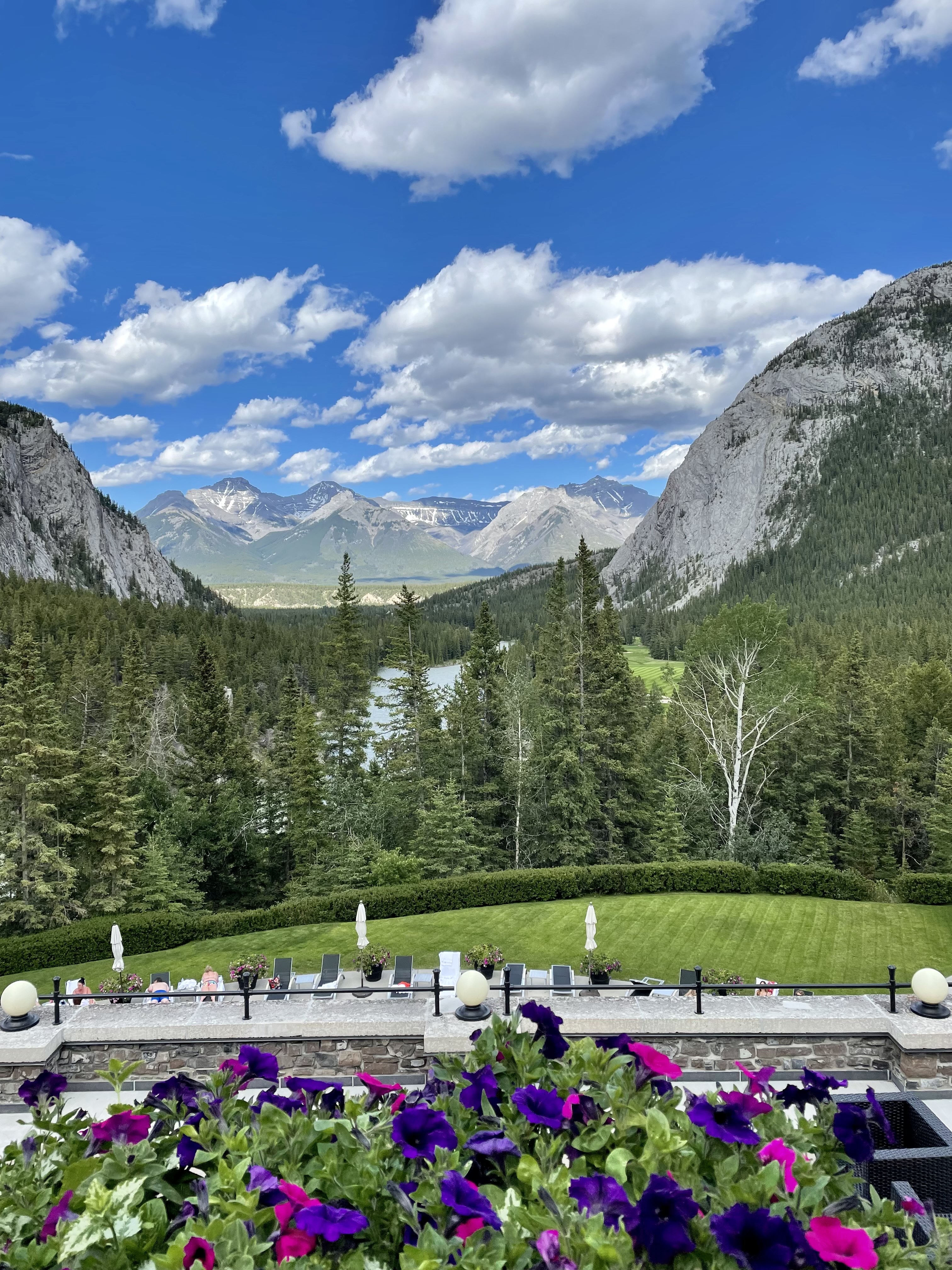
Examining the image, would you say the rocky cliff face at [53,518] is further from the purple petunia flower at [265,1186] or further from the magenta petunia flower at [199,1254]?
the magenta petunia flower at [199,1254]

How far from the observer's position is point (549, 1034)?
13.4 ft

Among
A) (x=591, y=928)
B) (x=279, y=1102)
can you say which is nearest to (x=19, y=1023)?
(x=279, y=1102)

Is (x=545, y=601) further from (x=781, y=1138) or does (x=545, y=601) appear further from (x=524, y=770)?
(x=781, y=1138)

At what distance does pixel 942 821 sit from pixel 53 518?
139m

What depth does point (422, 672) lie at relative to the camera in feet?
115

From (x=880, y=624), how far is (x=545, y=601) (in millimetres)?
76696

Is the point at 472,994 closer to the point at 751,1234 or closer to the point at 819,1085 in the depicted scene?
the point at 819,1085

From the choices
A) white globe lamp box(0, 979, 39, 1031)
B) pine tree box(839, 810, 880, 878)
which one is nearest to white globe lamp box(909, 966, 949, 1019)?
white globe lamp box(0, 979, 39, 1031)

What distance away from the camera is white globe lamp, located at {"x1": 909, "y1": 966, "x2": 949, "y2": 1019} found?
27.8 ft

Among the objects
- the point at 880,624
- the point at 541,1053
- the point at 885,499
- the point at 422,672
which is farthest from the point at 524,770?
the point at 885,499

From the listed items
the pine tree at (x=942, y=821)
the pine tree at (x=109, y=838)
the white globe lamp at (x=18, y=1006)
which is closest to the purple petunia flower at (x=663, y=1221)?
the white globe lamp at (x=18, y=1006)

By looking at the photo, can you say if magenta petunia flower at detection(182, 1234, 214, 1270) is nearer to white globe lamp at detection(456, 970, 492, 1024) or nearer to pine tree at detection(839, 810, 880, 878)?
white globe lamp at detection(456, 970, 492, 1024)

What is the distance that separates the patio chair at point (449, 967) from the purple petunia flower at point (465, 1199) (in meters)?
15.9

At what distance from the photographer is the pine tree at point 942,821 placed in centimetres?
3250
